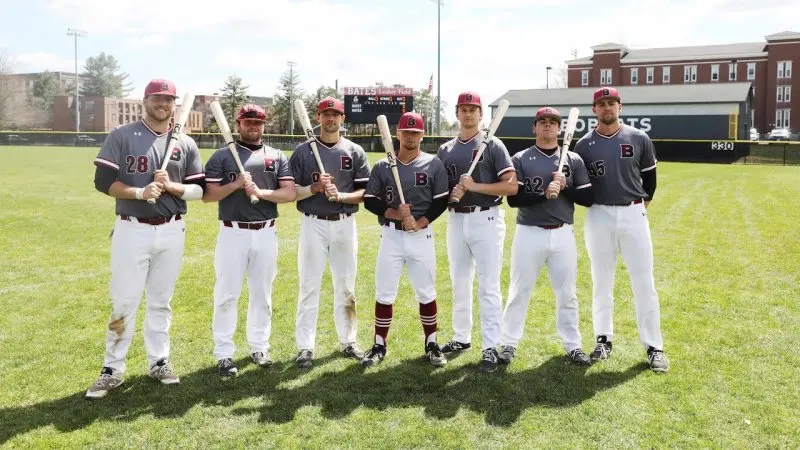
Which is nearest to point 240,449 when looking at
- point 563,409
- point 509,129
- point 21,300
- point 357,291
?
point 563,409

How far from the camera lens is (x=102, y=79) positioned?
116 metres

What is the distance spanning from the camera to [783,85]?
227 feet

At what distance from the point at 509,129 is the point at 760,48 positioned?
36175 mm

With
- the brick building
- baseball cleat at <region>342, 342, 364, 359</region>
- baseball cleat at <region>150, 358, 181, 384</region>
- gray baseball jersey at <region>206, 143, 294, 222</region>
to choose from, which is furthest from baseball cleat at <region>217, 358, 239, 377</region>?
the brick building

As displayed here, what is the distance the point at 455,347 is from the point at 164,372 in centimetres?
265

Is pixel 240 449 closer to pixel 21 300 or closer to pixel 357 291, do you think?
pixel 357 291

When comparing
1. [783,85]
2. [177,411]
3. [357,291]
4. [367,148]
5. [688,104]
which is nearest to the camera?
[177,411]

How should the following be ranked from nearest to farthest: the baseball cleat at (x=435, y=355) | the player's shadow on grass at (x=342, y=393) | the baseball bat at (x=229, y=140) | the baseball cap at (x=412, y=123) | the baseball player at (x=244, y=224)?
the player's shadow on grass at (x=342, y=393) < the baseball bat at (x=229, y=140) < the baseball player at (x=244, y=224) < the baseball cap at (x=412, y=123) < the baseball cleat at (x=435, y=355)

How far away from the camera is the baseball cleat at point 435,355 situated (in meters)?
5.84

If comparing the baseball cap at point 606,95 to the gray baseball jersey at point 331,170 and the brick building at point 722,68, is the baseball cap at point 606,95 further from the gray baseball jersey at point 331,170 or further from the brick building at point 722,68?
the brick building at point 722,68

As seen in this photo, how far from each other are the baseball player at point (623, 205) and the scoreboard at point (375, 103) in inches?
1507

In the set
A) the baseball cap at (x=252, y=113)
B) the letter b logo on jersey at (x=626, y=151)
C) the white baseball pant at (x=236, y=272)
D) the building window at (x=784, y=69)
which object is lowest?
the white baseball pant at (x=236, y=272)

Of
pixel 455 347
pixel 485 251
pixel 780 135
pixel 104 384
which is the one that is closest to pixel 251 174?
pixel 104 384

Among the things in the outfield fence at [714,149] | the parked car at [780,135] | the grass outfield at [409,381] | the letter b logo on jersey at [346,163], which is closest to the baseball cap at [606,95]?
the letter b logo on jersey at [346,163]
